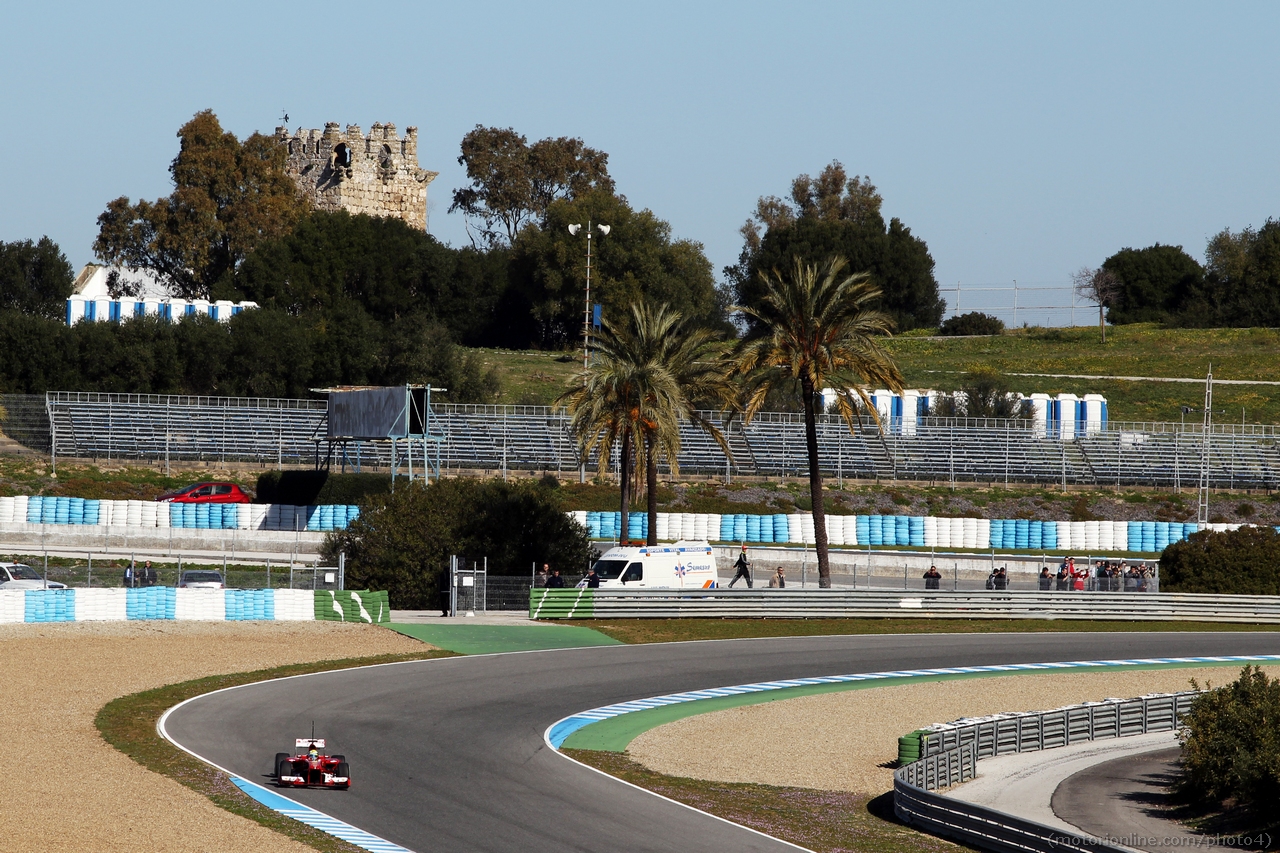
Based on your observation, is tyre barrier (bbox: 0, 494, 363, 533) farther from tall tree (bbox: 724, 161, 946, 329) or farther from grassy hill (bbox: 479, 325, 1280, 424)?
tall tree (bbox: 724, 161, 946, 329)

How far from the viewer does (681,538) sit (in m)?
53.2

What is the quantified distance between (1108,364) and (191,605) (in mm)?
85237

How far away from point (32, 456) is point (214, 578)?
32473 millimetres

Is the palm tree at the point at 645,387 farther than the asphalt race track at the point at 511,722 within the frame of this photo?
Yes

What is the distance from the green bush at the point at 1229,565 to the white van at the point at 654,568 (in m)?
16.0

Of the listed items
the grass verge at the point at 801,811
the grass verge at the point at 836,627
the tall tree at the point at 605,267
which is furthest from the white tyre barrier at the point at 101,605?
the tall tree at the point at 605,267

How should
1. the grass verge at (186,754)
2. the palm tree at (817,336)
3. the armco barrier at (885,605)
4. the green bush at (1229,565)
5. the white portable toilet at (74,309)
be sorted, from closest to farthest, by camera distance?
1. the grass verge at (186,754)
2. the armco barrier at (885,605)
3. the palm tree at (817,336)
4. the green bush at (1229,565)
5. the white portable toilet at (74,309)

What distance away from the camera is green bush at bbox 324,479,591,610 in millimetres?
38219

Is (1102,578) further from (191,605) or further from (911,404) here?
(911,404)

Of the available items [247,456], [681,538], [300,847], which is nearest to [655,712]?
[300,847]

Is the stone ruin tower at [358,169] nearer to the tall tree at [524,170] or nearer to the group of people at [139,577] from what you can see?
the tall tree at [524,170]

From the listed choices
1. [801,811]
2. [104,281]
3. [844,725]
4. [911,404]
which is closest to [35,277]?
[104,281]

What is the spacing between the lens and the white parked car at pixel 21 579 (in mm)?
33375

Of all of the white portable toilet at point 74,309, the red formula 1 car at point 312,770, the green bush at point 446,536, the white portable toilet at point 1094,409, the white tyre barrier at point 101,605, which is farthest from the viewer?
the white portable toilet at point 74,309
